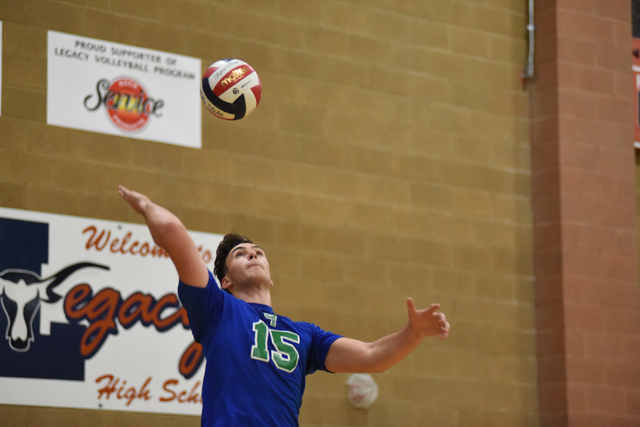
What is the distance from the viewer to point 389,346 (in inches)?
149

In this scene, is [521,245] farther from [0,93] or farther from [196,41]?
[0,93]

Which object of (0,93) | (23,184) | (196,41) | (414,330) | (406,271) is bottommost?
(414,330)

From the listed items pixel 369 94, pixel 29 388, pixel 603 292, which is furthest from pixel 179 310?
pixel 603 292

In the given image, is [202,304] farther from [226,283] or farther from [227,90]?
[227,90]

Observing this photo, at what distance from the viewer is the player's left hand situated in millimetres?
3566

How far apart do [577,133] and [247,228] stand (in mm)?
3194

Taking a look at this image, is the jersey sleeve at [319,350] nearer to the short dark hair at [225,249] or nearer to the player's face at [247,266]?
the player's face at [247,266]

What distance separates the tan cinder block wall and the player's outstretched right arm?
297cm

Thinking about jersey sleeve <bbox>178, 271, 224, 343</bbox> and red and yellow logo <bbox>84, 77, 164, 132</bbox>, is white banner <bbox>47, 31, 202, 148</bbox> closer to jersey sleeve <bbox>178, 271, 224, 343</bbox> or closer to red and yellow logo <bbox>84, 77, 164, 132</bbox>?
red and yellow logo <bbox>84, 77, 164, 132</bbox>

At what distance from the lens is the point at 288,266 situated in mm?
6910

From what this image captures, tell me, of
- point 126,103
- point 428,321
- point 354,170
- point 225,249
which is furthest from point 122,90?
point 428,321

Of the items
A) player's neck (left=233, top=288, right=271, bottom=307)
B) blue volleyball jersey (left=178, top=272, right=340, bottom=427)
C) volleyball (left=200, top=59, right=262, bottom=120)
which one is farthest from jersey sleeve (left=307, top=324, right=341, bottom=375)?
volleyball (left=200, top=59, right=262, bottom=120)

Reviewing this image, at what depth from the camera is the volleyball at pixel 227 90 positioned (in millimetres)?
5051

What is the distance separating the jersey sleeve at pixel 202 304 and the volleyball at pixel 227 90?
1655mm
